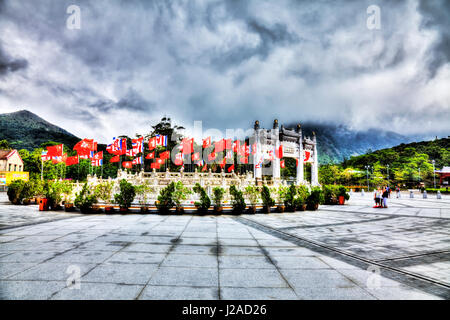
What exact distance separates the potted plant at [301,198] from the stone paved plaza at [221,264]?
21.4ft

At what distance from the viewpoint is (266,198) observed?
13703mm

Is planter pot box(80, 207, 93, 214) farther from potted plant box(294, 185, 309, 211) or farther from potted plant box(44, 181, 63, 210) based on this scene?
potted plant box(294, 185, 309, 211)

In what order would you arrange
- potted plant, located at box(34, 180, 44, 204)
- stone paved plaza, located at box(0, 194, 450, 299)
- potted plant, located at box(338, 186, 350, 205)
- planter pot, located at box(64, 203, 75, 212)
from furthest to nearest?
potted plant, located at box(338, 186, 350, 205)
potted plant, located at box(34, 180, 44, 204)
planter pot, located at box(64, 203, 75, 212)
stone paved plaza, located at box(0, 194, 450, 299)

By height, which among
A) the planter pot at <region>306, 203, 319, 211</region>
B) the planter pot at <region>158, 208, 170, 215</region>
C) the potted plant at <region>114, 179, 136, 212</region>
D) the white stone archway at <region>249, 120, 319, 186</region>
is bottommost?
the planter pot at <region>306, 203, 319, 211</region>

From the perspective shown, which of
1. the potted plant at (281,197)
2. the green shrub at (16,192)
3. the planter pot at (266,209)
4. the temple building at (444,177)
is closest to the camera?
the planter pot at (266,209)

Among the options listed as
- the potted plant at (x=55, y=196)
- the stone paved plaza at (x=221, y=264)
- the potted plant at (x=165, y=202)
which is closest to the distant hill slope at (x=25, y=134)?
the potted plant at (x=55, y=196)

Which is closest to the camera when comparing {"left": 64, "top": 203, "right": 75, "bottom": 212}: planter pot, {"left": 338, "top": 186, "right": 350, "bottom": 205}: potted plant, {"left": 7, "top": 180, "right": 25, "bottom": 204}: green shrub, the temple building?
{"left": 64, "top": 203, "right": 75, "bottom": 212}: planter pot

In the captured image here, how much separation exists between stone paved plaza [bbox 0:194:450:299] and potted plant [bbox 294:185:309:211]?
6.53 m

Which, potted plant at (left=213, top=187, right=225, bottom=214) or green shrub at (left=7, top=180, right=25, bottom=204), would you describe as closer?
potted plant at (left=213, top=187, right=225, bottom=214)

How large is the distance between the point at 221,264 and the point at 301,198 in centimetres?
1138

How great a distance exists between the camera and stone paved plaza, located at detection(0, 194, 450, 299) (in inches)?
139

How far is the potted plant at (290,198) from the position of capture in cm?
1441

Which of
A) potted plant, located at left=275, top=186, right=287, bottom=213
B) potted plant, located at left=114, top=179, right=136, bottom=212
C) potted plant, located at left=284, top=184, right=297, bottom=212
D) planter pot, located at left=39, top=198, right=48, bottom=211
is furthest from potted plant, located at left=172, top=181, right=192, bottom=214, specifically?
planter pot, located at left=39, top=198, right=48, bottom=211

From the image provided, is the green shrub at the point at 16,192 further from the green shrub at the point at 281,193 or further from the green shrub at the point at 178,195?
the green shrub at the point at 281,193
